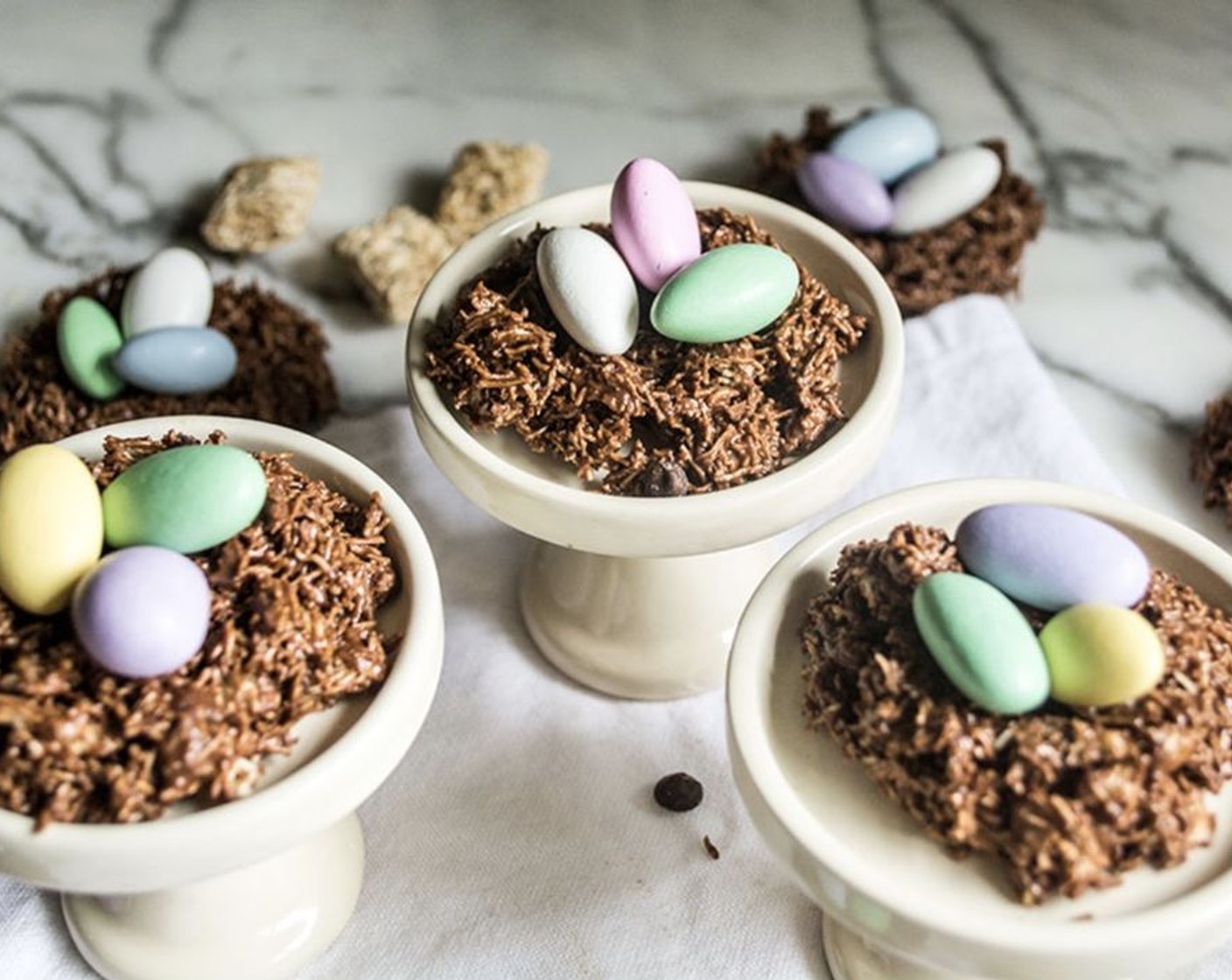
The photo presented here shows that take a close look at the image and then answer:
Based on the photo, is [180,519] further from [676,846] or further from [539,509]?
[676,846]

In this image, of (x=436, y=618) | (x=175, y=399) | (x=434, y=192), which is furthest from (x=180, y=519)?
(x=434, y=192)

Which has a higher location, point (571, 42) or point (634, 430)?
point (634, 430)

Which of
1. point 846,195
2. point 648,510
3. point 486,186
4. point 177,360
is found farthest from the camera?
point 486,186

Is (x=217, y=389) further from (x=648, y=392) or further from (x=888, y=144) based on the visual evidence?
(x=888, y=144)

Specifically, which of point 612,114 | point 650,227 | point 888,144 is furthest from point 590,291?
point 612,114

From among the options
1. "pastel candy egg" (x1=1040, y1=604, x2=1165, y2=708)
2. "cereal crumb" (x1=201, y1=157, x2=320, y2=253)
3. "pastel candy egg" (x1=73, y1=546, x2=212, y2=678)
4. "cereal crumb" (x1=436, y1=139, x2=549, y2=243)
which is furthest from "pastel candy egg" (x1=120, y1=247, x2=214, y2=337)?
"pastel candy egg" (x1=1040, y1=604, x2=1165, y2=708)

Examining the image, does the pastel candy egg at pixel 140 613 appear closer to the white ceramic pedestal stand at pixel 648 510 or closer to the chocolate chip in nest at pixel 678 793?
the white ceramic pedestal stand at pixel 648 510

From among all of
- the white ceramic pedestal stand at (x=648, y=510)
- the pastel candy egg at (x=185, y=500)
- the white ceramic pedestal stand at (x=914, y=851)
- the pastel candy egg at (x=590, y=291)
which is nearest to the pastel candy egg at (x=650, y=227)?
the pastel candy egg at (x=590, y=291)
